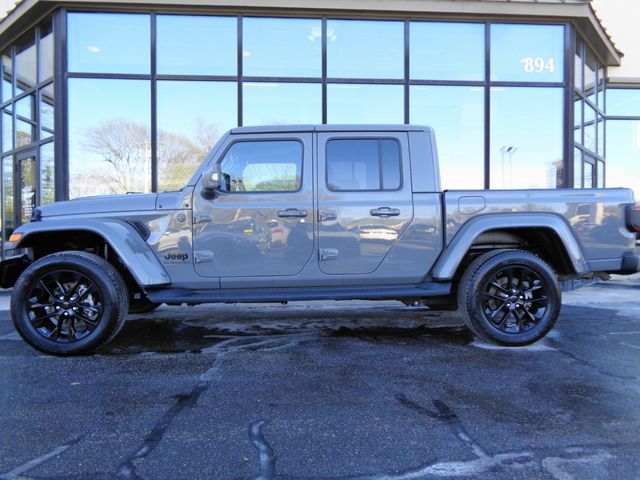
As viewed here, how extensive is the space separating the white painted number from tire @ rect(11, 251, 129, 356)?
8.84m

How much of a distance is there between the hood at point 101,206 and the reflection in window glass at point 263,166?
2.44 ft

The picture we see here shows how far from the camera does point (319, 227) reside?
171 inches

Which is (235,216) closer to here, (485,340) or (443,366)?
(443,366)

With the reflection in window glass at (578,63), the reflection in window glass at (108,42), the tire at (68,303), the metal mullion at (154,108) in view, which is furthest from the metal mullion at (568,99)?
the tire at (68,303)

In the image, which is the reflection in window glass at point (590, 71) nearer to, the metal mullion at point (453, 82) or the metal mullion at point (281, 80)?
the metal mullion at point (453, 82)

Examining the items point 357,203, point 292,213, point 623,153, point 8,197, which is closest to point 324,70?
point 357,203

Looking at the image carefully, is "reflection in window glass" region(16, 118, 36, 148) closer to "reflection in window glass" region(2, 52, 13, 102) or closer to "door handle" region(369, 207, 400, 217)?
"reflection in window glass" region(2, 52, 13, 102)

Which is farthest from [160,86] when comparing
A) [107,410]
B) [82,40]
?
[107,410]

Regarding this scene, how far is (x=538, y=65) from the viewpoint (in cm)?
959

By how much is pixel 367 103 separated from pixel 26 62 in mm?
7257

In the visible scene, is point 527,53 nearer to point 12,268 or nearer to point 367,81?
point 367,81

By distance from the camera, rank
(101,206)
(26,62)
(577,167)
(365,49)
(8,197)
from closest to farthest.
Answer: (101,206), (365,49), (26,62), (577,167), (8,197)

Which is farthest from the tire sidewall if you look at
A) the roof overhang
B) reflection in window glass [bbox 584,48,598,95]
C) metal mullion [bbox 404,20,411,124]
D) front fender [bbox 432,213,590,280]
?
reflection in window glass [bbox 584,48,598,95]

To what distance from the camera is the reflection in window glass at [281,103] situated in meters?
9.20
